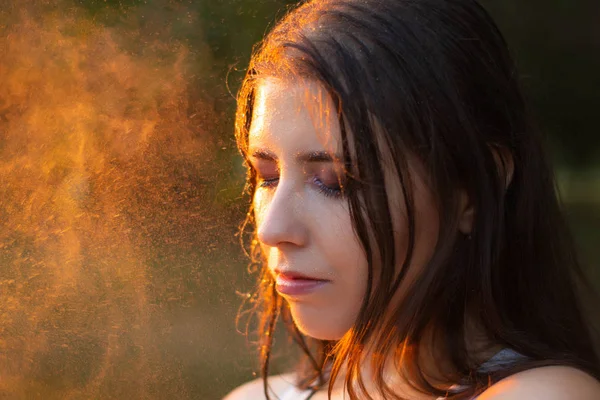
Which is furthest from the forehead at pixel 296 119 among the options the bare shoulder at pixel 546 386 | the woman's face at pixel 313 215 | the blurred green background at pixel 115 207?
the blurred green background at pixel 115 207

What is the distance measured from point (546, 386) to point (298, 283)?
405 mm

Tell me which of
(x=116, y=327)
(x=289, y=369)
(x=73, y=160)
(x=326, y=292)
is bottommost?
(x=289, y=369)

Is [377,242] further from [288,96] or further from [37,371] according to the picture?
[37,371]

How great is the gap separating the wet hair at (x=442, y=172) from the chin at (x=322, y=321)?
24mm

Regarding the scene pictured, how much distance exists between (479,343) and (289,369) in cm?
64

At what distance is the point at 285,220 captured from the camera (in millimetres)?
1257

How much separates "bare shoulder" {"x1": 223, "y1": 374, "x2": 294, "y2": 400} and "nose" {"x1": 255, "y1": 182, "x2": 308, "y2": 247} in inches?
24.8

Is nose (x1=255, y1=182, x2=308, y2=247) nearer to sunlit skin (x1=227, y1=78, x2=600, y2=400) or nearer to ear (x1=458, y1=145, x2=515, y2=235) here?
sunlit skin (x1=227, y1=78, x2=600, y2=400)

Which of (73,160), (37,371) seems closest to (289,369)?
(37,371)

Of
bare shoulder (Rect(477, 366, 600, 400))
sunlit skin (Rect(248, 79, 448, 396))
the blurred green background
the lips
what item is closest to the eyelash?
sunlit skin (Rect(248, 79, 448, 396))

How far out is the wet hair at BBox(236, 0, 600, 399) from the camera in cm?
126

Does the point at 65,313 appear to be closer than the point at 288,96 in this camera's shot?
No

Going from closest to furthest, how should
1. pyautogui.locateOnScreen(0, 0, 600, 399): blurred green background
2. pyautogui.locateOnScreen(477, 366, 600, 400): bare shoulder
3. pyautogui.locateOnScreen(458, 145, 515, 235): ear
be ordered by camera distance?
pyautogui.locateOnScreen(477, 366, 600, 400): bare shoulder, pyautogui.locateOnScreen(458, 145, 515, 235): ear, pyautogui.locateOnScreen(0, 0, 600, 399): blurred green background

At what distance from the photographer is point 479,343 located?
1.37 metres
